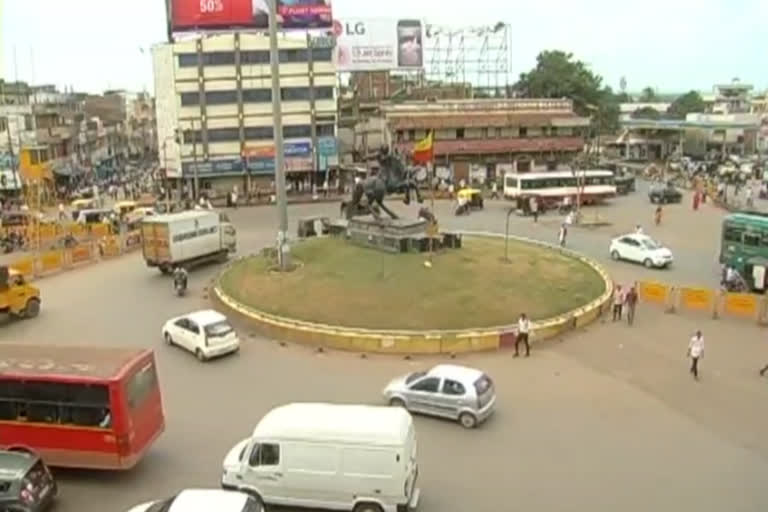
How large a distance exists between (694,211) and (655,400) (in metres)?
37.3

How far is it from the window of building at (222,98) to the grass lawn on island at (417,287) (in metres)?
32.6

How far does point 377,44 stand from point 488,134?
13.3 m

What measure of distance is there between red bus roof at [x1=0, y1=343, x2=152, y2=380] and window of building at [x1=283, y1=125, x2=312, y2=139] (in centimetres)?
4890

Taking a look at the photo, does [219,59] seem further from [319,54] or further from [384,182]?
[384,182]

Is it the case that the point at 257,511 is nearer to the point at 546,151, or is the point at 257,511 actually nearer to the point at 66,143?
the point at 546,151

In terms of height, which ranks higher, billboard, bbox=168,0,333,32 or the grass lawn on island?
billboard, bbox=168,0,333,32

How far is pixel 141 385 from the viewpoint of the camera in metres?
15.6

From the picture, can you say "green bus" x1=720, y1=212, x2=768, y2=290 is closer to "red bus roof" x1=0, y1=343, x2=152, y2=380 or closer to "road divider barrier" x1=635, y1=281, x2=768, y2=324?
"road divider barrier" x1=635, y1=281, x2=768, y2=324

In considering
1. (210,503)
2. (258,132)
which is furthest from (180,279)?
(258,132)

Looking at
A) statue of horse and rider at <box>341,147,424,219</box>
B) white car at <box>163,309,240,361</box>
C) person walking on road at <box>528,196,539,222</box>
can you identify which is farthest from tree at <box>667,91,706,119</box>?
white car at <box>163,309,240,361</box>

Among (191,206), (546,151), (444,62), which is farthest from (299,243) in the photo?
(444,62)

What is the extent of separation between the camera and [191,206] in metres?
56.0

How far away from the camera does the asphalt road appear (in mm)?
14945

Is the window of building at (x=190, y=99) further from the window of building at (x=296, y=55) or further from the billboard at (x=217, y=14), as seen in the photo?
the window of building at (x=296, y=55)
